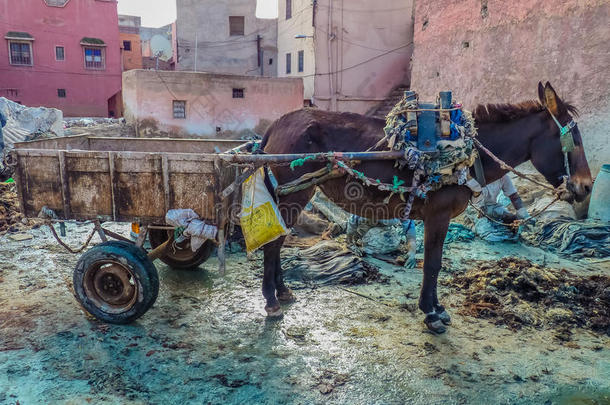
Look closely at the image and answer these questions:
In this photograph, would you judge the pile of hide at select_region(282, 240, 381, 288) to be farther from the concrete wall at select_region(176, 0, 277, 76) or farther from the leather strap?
the concrete wall at select_region(176, 0, 277, 76)

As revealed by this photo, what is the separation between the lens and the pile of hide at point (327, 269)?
17.2 ft

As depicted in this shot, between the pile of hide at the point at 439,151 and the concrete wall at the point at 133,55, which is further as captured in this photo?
the concrete wall at the point at 133,55

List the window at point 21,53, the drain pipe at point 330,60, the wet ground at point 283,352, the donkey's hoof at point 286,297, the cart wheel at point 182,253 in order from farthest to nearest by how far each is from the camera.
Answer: the window at point 21,53
the drain pipe at point 330,60
the cart wheel at point 182,253
the donkey's hoof at point 286,297
the wet ground at point 283,352

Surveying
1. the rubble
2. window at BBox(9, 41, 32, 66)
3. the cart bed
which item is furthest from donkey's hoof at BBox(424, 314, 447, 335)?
window at BBox(9, 41, 32, 66)

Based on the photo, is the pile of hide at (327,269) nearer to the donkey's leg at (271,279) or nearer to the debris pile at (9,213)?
the donkey's leg at (271,279)

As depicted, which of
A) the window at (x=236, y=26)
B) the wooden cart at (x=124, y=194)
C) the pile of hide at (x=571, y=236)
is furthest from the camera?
the window at (x=236, y=26)

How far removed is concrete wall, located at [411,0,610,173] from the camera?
8234 millimetres

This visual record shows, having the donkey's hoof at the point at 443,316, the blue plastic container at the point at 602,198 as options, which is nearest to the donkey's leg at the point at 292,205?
the donkey's hoof at the point at 443,316

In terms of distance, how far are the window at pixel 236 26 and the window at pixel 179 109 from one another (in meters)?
11.8

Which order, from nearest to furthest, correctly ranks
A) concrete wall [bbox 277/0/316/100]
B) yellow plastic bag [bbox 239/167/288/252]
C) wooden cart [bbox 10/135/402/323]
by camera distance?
wooden cart [bbox 10/135/402/323]
yellow plastic bag [bbox 239/167/288/252]
concrete wall [bbox 277/0/316/100]

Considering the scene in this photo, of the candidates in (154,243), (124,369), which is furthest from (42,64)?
(124,369)

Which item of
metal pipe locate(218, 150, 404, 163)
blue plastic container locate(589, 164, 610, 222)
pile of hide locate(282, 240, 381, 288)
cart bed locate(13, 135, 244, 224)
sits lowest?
pile of hide locate(282, 240, 381, 288)

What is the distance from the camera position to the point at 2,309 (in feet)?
14.3

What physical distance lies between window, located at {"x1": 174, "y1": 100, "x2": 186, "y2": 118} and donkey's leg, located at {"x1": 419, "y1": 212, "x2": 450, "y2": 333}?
14.7m
